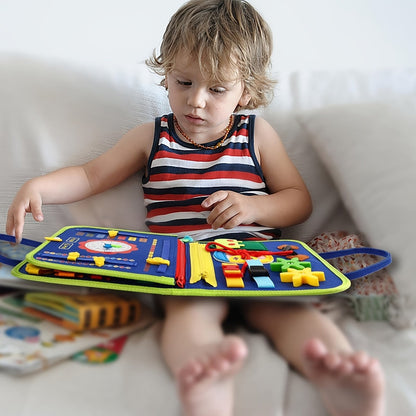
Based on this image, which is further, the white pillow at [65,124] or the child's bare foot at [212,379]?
the white pillow at [65,124]

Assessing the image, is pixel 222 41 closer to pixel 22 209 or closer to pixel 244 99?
pixel 244 99

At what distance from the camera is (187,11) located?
2.39 ft

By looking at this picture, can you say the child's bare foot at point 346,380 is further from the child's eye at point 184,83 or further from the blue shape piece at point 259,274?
the child's eye at point 184,83

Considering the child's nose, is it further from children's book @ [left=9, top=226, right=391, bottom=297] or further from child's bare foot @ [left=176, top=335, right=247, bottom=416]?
child's bare foot @ [left=176, top=335, right=247, bottom=416]

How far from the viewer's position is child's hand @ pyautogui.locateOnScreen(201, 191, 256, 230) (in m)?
0.67

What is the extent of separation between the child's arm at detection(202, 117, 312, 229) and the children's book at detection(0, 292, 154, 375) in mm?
297

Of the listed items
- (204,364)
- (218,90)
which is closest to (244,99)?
(218,90)

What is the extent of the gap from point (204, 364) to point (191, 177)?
1.41 feet

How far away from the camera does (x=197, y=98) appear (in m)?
0.68

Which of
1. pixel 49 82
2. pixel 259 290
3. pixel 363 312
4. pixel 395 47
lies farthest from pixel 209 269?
pixel 395 47

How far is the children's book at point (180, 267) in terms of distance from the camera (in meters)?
0.48

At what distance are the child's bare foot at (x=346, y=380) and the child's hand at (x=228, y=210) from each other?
0.34 meters

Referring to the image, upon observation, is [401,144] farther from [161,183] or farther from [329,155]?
[161,183]

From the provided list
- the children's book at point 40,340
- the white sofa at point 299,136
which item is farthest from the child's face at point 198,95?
the children's book at point 40,340
